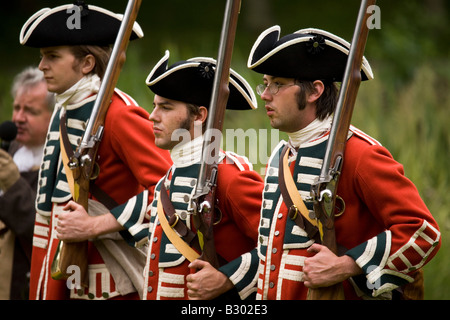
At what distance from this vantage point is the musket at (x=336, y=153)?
10.8 feet

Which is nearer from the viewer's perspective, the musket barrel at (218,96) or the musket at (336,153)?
the musket at (336,153)

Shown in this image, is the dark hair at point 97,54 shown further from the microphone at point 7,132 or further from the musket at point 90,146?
the microphone at point 7,132

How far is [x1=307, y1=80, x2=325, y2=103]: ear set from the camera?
11.6 feet

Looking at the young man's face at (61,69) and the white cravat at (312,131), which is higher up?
the young man's face at (61,69)

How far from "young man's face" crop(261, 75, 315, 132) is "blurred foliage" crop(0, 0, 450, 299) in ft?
9.45

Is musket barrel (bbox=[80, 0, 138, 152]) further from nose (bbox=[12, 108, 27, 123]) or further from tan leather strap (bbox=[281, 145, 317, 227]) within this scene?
nose (bbox=[12, 108, 27, 123])

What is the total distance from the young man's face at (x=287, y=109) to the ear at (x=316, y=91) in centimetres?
4

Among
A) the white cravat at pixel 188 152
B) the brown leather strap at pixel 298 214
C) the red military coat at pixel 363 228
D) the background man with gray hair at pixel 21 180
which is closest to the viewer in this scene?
the red military coat at pixel 363 228

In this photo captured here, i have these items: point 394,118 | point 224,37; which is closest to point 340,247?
point 224,37

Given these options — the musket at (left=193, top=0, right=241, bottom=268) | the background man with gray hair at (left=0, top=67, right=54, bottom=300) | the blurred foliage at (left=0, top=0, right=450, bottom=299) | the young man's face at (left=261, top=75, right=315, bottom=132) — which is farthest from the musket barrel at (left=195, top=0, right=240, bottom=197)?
the blurred foliage at (left=0, top=0, right=450, bottom=299)

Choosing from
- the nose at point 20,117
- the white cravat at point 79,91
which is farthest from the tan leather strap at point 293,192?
the nose at point 20,117

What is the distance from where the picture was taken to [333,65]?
3.54 meters

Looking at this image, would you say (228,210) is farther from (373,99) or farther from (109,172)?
(373,99)

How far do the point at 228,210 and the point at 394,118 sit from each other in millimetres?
3948
